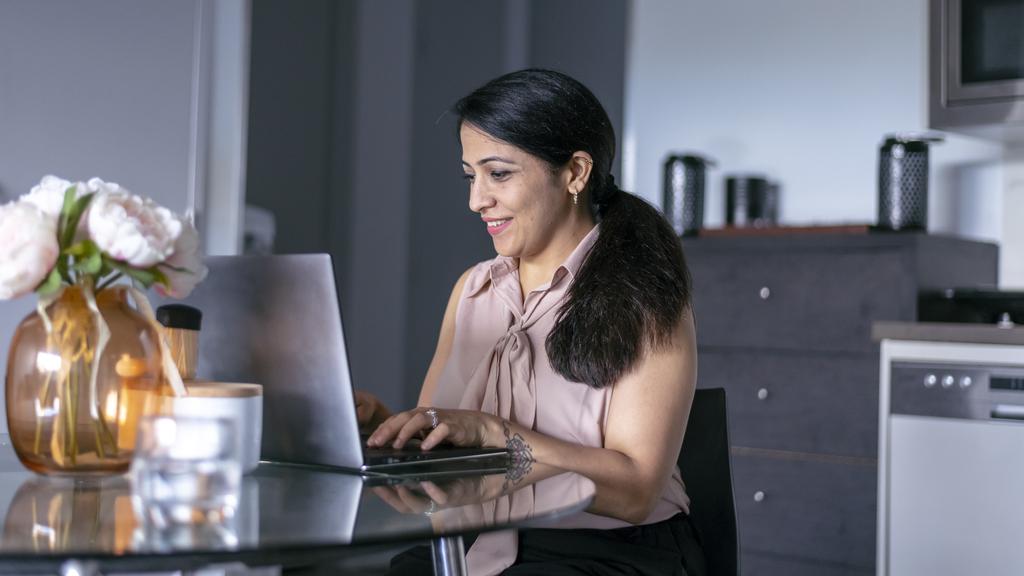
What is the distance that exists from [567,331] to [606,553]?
0.33 metres

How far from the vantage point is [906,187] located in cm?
319

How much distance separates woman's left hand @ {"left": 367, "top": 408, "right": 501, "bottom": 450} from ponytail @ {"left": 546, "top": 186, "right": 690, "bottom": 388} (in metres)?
0.20

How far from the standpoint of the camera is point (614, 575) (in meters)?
1.58

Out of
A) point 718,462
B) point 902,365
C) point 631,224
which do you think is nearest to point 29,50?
point 631,224

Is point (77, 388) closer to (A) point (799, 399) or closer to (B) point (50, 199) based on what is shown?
(B) point (50, 199)

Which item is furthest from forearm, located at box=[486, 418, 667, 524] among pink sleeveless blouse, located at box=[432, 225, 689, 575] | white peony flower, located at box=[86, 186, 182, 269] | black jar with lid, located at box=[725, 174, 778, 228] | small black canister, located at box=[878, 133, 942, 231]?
black jar with lid, located at box=[725, 174, 778, 228]

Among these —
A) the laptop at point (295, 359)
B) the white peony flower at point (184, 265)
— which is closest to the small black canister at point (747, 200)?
the laptop at point (295, 359)

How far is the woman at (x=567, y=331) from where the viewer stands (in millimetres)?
1568

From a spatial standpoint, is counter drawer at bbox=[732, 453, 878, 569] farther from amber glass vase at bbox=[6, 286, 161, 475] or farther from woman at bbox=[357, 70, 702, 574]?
amber glass vase at bbox=[6, 286, 161, 475]

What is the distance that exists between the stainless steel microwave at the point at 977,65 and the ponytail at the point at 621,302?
1552mm

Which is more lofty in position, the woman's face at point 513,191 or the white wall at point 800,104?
the white wall at point 800,104

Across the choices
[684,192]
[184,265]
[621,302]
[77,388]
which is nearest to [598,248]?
[621,302]

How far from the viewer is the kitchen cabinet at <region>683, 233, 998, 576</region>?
9.87ft

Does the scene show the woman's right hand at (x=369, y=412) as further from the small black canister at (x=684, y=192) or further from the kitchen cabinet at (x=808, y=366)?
the small black canister at (x=684, y=192)
